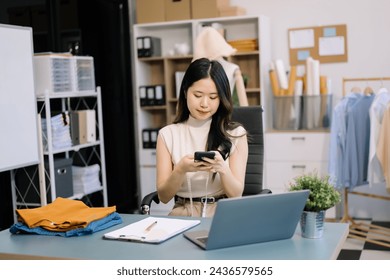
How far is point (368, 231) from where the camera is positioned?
4441mm

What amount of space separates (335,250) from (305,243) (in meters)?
0.10

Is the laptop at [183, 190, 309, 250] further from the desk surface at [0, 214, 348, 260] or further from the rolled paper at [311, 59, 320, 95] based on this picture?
the rolled paper at [311, 59, 320, 95]

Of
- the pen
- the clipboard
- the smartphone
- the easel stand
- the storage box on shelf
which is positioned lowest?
the easel stand

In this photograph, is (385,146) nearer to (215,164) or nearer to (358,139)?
(358,139)

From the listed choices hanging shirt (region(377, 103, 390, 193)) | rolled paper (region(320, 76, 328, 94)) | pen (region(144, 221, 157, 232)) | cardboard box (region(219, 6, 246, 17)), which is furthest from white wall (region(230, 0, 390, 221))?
pen (region(144, 221, 157, 232))

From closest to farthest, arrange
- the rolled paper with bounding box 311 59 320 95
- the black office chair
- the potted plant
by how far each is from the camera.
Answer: the potted plant → the black office chair → the rolled paper with bounding box 311 59 320 95

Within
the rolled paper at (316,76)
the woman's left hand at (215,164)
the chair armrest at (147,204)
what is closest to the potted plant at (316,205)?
the woman's left hand at (215,164)

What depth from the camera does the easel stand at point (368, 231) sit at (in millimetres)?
4191

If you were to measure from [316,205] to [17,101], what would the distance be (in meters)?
2.40

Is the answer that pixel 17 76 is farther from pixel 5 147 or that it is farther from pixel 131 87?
pixel 131 87

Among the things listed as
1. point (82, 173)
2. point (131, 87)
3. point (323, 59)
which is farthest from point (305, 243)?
point (131, 87)

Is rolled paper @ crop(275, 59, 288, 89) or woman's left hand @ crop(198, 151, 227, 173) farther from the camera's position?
rolled paper @ crop(275, 59, 288, 89)

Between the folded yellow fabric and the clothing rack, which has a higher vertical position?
the folded yellow fabric

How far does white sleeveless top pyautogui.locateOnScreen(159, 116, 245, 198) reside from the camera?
2.47m
